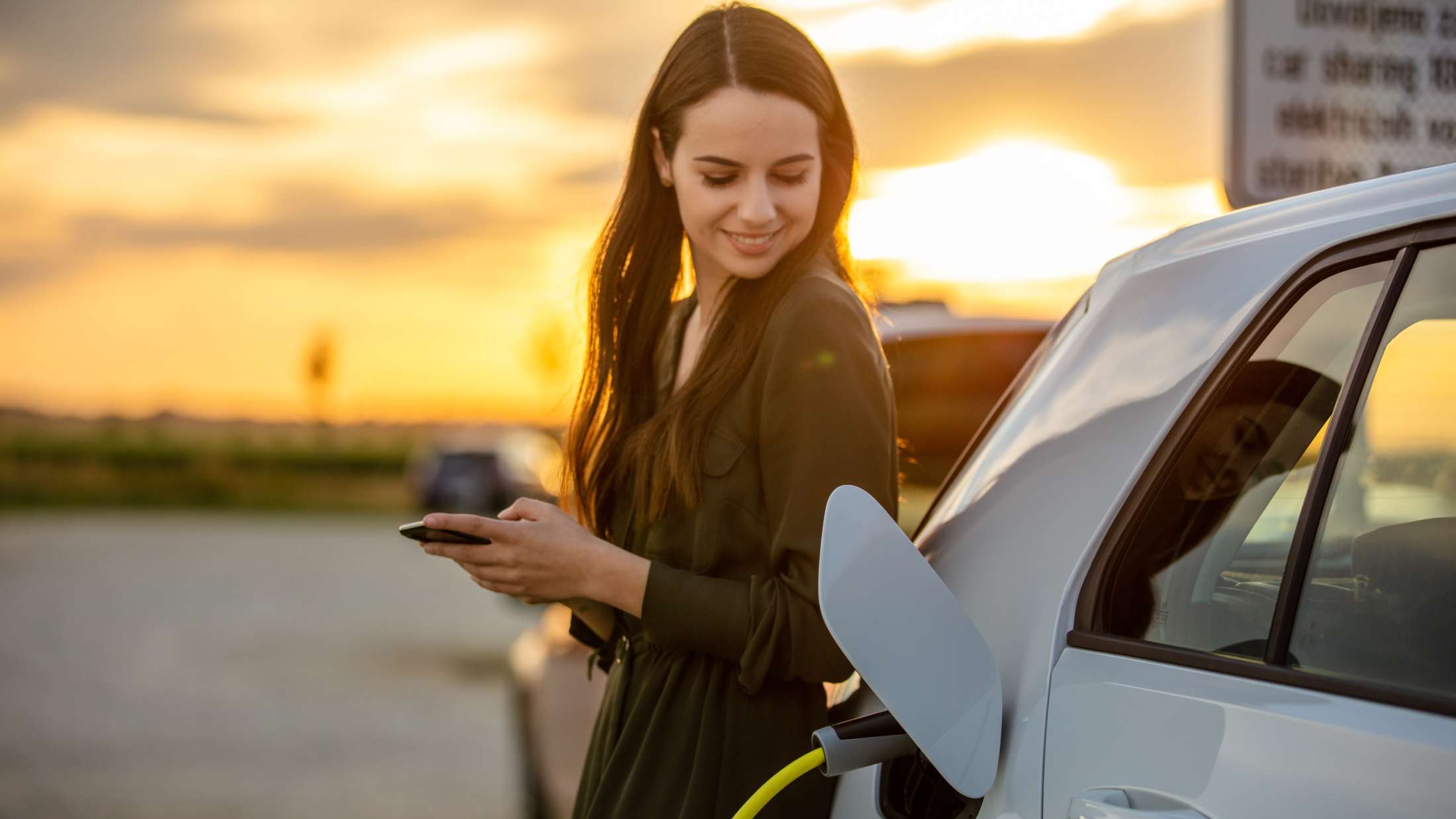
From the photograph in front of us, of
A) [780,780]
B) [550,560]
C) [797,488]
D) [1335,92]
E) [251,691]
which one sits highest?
[1335,92]

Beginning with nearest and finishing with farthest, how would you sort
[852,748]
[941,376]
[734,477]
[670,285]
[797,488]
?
[852,748]
[797,488]
[734,477]
[670,285]
[941,376]

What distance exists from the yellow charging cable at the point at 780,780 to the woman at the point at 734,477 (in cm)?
21

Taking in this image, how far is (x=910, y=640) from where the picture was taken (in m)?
1.38

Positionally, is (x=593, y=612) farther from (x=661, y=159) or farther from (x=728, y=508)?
(x=661, y=159)

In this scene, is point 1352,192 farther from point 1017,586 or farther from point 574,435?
point 574,435

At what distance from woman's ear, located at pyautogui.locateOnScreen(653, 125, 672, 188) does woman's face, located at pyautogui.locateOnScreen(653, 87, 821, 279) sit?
0.11 metres

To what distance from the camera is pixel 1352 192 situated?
1.32 m

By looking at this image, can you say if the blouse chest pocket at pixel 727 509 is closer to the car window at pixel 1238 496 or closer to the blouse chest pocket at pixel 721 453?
the blouse chest pocket at pixel 721 453

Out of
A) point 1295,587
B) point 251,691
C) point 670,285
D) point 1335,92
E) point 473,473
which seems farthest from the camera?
point 473,473

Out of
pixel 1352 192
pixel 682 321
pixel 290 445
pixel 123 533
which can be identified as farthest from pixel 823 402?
pixel 290 445

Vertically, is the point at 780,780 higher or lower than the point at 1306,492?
lower

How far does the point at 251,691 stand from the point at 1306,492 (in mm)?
9108

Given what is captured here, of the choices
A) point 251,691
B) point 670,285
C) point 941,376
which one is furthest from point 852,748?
point 251,691

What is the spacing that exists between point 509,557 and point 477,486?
27.1 meters
